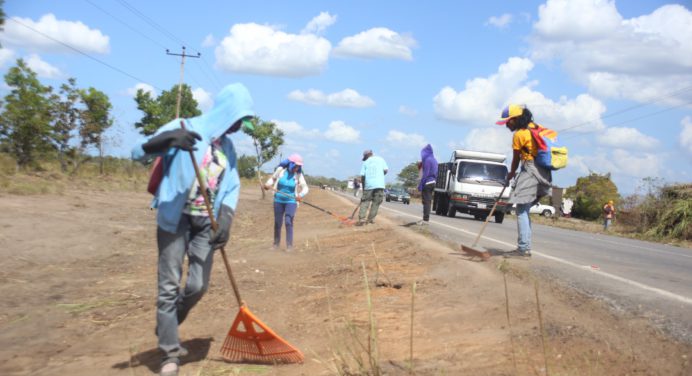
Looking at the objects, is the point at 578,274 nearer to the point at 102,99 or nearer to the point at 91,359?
the point at 91,359

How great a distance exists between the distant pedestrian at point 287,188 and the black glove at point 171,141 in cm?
650

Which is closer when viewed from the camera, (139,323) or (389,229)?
(139,323)

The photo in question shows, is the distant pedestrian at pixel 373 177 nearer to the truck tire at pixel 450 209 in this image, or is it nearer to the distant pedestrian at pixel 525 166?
the distant pedestrian at pixel 525 166

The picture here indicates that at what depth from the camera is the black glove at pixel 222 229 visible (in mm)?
4284

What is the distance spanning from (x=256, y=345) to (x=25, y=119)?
25.0 metres

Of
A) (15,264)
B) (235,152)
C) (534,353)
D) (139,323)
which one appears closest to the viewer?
(534,353)

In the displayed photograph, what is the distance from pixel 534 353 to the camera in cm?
414

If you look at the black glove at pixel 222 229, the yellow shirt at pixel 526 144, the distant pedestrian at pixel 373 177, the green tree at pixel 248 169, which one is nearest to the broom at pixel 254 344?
the black glove at pixel 222 229

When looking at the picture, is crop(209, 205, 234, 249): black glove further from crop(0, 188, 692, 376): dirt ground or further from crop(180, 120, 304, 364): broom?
crop(0, 188, 692, 376): dirt ground

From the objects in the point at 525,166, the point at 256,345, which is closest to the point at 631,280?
the point at 525,166

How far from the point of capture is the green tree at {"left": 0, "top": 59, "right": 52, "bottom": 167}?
81.8 feet

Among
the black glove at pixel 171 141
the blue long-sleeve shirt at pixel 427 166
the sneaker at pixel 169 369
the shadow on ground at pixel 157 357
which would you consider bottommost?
the shadow on ground at pixel 157 357

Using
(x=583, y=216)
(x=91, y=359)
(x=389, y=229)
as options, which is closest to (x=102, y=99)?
(x=389, y=229)

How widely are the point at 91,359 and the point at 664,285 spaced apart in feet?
20.6
